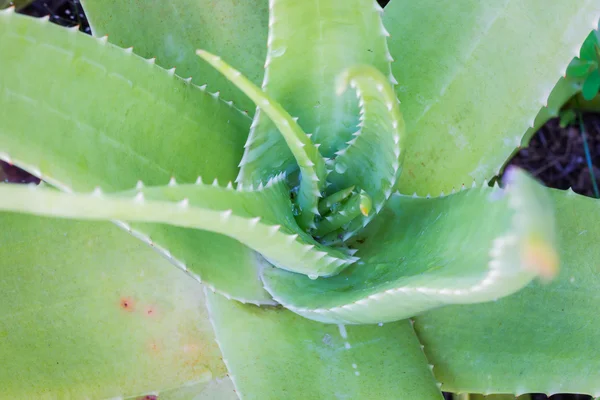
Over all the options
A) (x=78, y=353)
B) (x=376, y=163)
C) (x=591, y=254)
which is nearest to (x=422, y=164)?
(x=376, y=163)

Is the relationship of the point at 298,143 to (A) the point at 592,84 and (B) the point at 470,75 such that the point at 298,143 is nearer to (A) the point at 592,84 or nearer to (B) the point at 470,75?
(B) the point at 470,75

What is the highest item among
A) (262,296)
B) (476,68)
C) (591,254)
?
(476,68)

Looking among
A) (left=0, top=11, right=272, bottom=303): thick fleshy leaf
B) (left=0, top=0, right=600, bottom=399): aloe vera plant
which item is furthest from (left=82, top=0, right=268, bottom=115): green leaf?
(left=0, top=11, right=272, bottom=303): thick fleshy leaf

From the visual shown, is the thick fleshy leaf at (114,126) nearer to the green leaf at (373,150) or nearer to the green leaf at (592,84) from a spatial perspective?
the green leaf at (373,150)

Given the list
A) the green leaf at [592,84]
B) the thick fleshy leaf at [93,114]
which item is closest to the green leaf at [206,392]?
the thick fleshy leaf at [93,114]

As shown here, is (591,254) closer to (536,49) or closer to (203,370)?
(536,49)
